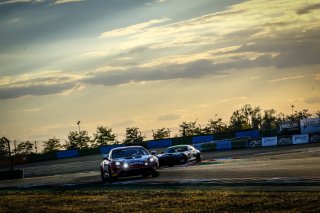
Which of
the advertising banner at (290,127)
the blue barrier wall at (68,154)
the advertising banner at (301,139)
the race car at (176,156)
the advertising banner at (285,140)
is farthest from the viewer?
the blue barrier wall at (68,154)

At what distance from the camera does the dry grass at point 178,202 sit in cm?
974

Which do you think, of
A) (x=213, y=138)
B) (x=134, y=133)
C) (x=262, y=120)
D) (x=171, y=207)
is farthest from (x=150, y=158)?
(x=262, y=120)

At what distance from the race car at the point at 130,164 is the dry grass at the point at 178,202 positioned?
17.2 ft

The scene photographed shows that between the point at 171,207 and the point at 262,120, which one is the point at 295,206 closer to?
the point at 171,207

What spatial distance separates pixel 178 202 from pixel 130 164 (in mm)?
9228

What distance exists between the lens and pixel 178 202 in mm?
11438

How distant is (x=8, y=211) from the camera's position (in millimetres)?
13047

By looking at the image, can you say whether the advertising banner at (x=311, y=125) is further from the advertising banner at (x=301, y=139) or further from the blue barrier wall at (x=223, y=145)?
the blue barrier wall at (x=223, y=145)

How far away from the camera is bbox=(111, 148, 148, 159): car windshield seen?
21.2 metres

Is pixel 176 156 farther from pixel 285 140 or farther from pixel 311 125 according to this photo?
pixel 311 125

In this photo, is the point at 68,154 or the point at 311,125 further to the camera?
the point at 68,154

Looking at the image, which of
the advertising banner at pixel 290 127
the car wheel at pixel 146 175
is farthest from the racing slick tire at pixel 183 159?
the advertising banner at pixel 290 127

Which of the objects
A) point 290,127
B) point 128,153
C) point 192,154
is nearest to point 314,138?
point 290,127

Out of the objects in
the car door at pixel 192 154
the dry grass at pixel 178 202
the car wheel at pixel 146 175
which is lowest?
the dry grass at pixel 178 202
